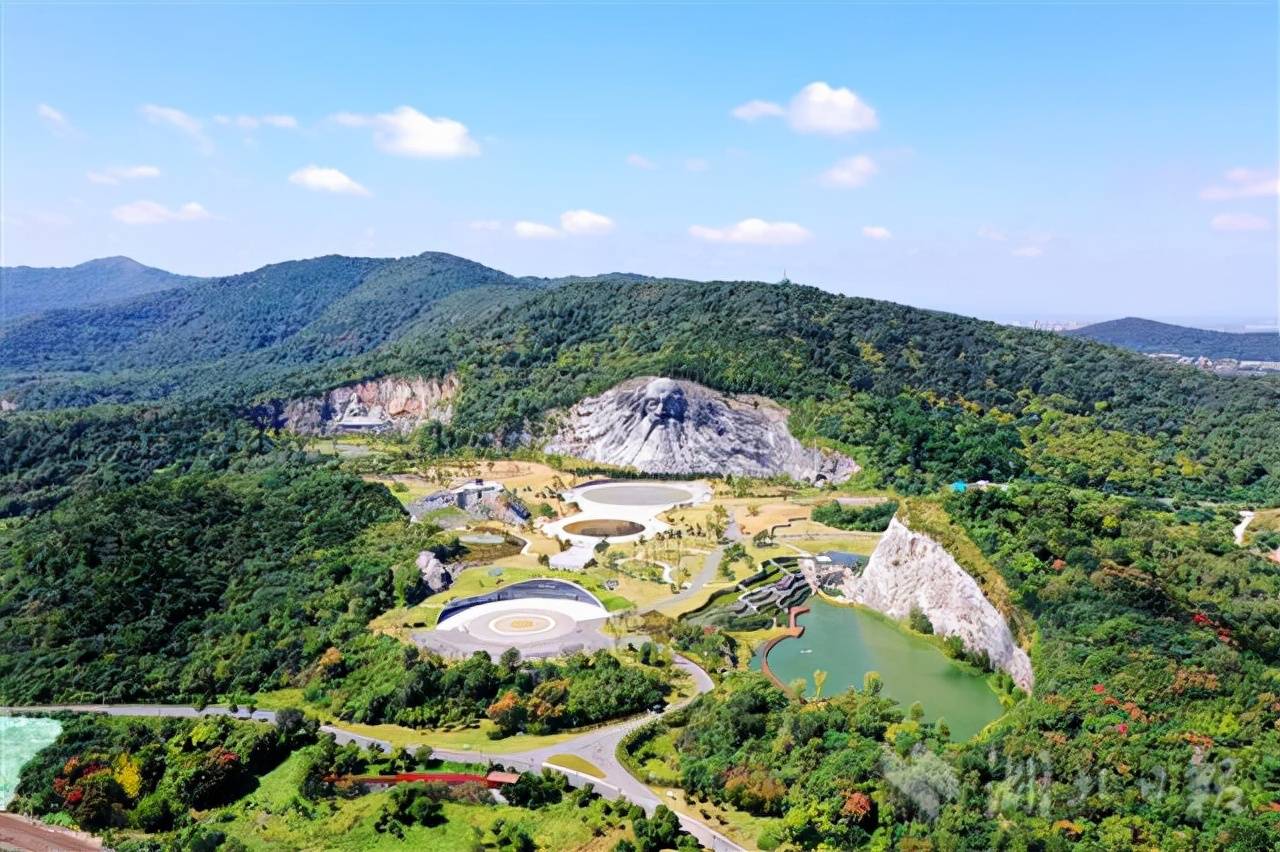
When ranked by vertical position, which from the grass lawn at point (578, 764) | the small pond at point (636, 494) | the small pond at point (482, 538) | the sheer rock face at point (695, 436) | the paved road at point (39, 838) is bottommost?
the paved road at point (39, 838)

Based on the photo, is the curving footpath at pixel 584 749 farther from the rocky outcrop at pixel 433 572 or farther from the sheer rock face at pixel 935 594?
the sheer rock face at pixel 935 594

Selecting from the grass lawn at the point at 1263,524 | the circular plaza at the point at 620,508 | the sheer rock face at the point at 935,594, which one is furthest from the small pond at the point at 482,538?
the grass lawn at the point at 1263,524

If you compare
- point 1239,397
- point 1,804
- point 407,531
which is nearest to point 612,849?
point 1,804

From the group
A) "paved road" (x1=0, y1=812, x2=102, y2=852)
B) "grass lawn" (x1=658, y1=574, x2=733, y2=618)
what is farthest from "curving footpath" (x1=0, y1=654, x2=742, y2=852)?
"paved road" (x1=0, y1=812, x2=102, y2=852)

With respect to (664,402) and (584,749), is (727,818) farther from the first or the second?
(664,402)

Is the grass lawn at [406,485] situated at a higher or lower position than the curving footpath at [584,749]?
higher

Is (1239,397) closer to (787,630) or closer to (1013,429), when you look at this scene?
(1013,429)

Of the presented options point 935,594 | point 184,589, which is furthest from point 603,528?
point 184,589
